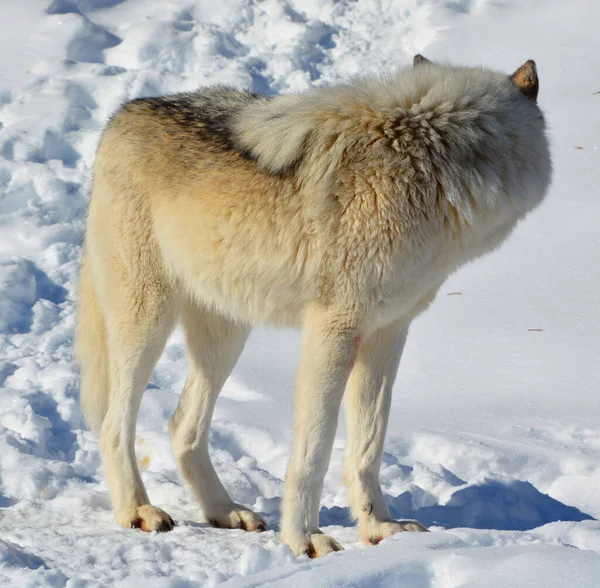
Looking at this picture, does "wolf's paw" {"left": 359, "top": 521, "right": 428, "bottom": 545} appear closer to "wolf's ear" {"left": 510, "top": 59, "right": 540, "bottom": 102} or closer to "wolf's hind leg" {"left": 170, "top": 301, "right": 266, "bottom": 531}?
"wolf's hind leg" {"left": 170, "top": 301, "right": 266, "bottom": 531}

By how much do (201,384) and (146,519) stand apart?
0.78 m

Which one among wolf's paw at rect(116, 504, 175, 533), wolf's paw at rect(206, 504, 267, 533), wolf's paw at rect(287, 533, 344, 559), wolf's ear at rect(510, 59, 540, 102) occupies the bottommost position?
wolf's paw at rect(206, 504, 267, 533)

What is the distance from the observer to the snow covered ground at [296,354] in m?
3.33

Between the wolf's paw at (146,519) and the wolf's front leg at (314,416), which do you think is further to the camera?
the wolf's paw at (146,519)

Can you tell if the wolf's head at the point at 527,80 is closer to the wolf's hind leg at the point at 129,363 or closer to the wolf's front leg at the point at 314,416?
the wolf's front leg at the point at 314,416

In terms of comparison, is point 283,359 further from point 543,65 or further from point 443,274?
point 543,65

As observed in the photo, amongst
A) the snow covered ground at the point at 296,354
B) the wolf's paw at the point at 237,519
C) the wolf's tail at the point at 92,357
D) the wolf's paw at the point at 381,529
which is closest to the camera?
the snow covered ground at the point at 296,354

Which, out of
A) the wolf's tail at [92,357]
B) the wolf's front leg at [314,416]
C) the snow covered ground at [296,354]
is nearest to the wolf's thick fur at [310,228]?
the wolf's front leg at [314,416]

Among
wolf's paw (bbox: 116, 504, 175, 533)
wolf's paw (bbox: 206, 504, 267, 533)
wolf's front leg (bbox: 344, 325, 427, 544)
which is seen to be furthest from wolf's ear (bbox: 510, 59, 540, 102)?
wolf's paw (bbox: 116, 504, 175, 533)

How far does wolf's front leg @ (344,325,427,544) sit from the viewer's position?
3.90 m

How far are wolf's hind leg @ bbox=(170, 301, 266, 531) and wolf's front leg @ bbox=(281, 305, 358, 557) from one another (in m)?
0.80

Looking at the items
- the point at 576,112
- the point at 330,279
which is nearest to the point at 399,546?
the point at 330,279

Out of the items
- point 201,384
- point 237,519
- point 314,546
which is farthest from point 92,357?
point 314,546

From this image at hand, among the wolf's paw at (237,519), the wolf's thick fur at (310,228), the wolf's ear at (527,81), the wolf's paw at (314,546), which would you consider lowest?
the wolf's paw at (237,519)
